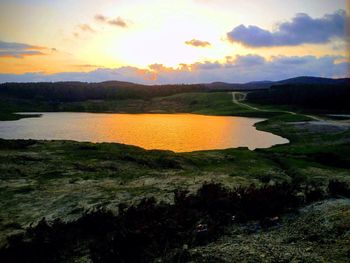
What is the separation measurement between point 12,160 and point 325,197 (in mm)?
40573

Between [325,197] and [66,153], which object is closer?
[325,197]

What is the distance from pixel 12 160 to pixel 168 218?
35.7 meters

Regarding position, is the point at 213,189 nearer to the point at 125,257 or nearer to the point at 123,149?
the point at 125,257

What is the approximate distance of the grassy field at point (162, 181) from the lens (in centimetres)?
2053

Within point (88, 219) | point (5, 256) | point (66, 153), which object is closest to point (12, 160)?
point (66, 153)

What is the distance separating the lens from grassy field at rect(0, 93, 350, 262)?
20.5 meters

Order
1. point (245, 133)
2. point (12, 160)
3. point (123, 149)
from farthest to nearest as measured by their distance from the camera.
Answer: point (245, 133)
point (123, 149)
point (12, 160)

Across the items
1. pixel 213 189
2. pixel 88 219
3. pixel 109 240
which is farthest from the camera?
pixel 213 189

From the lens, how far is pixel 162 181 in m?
42.0

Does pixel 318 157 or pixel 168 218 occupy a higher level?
pixel 168 218

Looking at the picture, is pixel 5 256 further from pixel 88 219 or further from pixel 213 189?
pixel 213 189

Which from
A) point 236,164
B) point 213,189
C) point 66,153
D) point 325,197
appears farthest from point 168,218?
point 66,153

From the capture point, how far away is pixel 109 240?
840 inches

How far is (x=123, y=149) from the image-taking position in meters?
66.8
